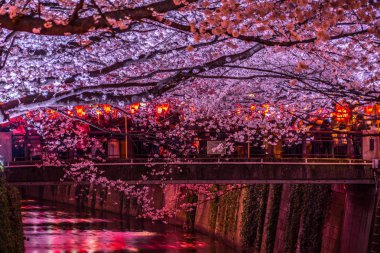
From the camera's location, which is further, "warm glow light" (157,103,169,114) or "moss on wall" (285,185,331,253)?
"moss on wall" (285,185,331,253)

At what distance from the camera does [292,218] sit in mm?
28531

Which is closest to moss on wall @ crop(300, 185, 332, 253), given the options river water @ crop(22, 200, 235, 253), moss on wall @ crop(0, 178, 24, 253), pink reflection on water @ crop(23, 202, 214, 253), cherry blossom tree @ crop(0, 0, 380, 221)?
cherry blossom tree @ crop(0, 0, 380, 221)

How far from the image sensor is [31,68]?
15.5 metres

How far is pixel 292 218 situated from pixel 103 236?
13977mm

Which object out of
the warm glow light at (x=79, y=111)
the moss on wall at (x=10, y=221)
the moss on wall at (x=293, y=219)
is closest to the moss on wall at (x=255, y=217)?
the moss on wall at (x=293, y=219)

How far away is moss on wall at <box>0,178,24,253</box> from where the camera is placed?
14.3 meters

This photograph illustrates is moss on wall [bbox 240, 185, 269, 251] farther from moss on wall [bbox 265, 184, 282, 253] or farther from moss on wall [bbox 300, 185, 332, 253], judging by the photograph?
moss on wall [bbox 300, 185, 332, 253]

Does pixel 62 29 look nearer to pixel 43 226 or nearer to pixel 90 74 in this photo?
pixel 90 74

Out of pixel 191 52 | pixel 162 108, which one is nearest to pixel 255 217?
pixel 162 108

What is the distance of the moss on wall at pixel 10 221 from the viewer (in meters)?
14.3

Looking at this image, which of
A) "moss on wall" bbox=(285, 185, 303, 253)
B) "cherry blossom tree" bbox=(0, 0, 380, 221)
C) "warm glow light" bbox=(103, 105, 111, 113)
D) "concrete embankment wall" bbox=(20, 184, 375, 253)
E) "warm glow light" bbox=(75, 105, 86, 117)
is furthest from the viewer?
"moss on wall" bbox=(285, 185, 303, 253)

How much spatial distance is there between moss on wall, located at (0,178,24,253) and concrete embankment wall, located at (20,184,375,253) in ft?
40.2

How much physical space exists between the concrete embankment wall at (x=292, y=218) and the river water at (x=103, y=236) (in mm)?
1101

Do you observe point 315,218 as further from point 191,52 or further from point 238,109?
point 191,52
